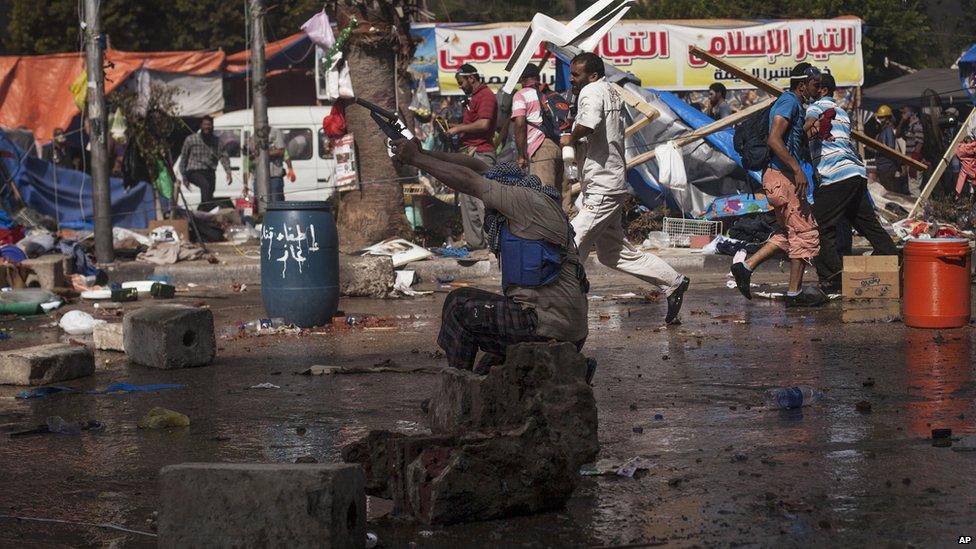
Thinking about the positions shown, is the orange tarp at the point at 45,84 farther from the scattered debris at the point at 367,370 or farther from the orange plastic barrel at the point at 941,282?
the orange plastic barrel at the point at 941,282

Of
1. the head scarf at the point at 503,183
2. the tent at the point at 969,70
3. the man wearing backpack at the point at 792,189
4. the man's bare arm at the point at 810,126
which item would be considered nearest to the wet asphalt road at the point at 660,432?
the man wearing backpack at the point at 792,189

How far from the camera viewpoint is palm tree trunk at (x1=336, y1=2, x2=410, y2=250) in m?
15.5

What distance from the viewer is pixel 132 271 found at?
577 inches

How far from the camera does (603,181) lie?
9.70m

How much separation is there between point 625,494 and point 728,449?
2.65 feet

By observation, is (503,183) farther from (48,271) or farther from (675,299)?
(48,271)

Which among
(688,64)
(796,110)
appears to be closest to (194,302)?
(796,110)

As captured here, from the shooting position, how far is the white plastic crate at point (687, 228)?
1566cm

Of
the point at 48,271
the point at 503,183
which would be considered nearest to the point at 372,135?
the point at 48,271

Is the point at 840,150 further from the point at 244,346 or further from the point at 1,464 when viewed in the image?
the point at 1,464

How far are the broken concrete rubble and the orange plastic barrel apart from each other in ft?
15.2

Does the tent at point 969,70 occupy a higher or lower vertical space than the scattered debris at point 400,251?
higher

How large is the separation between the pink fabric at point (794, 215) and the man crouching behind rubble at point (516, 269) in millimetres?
4777

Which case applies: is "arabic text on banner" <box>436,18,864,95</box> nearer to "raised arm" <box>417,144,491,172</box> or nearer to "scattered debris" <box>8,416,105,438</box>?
"raised arm" <box>417,144,491,172</box>
